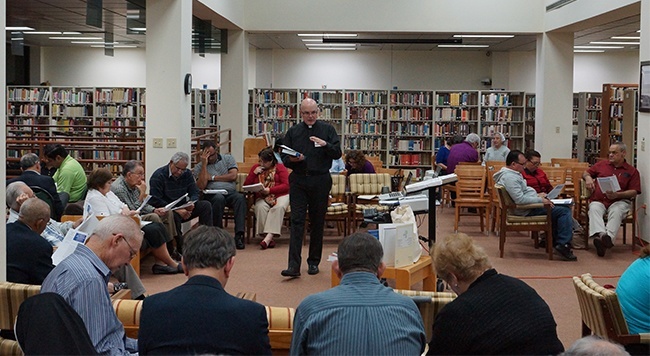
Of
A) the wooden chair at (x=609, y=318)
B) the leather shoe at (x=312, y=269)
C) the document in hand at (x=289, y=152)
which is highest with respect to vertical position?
the document in hand at (x=289, y=152)

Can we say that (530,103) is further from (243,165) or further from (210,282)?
(210,282)

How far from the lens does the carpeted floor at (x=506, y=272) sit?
7.31 meters

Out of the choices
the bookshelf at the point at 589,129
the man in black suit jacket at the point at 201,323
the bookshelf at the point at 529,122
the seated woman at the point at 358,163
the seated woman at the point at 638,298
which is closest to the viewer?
the man in black suit jacket at the point at 201,323

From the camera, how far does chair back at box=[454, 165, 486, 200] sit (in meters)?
12.0

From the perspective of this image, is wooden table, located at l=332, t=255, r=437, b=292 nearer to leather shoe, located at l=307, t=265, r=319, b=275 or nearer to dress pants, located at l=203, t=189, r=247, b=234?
leather shoe, located at l=307, t=265, r=319, b=275

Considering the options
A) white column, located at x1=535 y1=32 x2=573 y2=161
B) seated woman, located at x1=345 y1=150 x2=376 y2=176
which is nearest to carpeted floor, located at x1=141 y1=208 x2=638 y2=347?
seated woman, located at x1=345 y1=150 x2=376 y2=176

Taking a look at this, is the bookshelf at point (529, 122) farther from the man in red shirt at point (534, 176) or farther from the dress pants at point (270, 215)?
the dress pants at point (270, 215)

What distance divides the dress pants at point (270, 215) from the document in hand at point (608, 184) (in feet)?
12.3

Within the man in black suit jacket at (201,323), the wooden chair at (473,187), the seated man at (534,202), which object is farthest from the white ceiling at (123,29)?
the man in black suit jacket at (201,323)

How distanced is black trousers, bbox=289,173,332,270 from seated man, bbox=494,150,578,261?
2.40 meters

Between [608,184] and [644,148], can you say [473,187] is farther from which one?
[644,148]

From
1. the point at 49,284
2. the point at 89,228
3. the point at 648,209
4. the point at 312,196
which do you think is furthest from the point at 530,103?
the point at 49,284

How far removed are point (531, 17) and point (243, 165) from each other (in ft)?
20.9

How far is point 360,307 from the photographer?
10.3 ft
